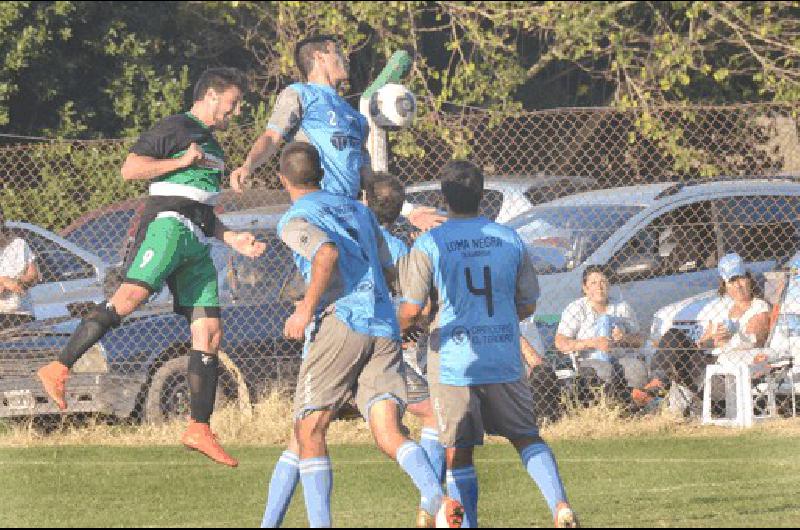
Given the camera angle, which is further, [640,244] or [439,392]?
[640,244]

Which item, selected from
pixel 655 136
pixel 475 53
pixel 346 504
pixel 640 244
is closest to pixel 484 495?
pixel 346 504

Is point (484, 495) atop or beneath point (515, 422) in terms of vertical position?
beneath

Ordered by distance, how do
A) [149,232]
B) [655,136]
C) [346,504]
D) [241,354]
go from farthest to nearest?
[655,136]
[241,354]
[346,504]
[149,232]

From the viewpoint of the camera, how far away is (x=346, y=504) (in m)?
9.53

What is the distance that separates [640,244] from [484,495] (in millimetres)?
4614

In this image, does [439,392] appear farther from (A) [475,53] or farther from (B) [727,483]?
(A) [475,53]

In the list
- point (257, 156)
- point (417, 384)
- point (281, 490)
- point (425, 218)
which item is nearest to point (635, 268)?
point (417, 384)

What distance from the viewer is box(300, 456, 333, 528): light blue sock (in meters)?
7.06

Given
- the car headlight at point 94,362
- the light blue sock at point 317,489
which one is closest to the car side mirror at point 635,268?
the car headlight at point 94,362

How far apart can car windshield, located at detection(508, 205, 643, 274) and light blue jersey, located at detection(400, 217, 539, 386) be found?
600 cm

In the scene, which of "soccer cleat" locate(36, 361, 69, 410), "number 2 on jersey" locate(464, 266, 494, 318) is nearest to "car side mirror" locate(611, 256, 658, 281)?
"soccer cleat" locate(36, 361, 69, 410)

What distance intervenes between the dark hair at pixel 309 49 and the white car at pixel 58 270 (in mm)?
6074

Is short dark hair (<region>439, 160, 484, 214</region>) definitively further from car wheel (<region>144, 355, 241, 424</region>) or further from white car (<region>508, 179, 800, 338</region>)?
white car (<region>508, 179, 800, 338</region>)

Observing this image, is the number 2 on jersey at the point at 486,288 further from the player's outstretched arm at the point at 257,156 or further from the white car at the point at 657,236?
the white car at the point at 657,236
